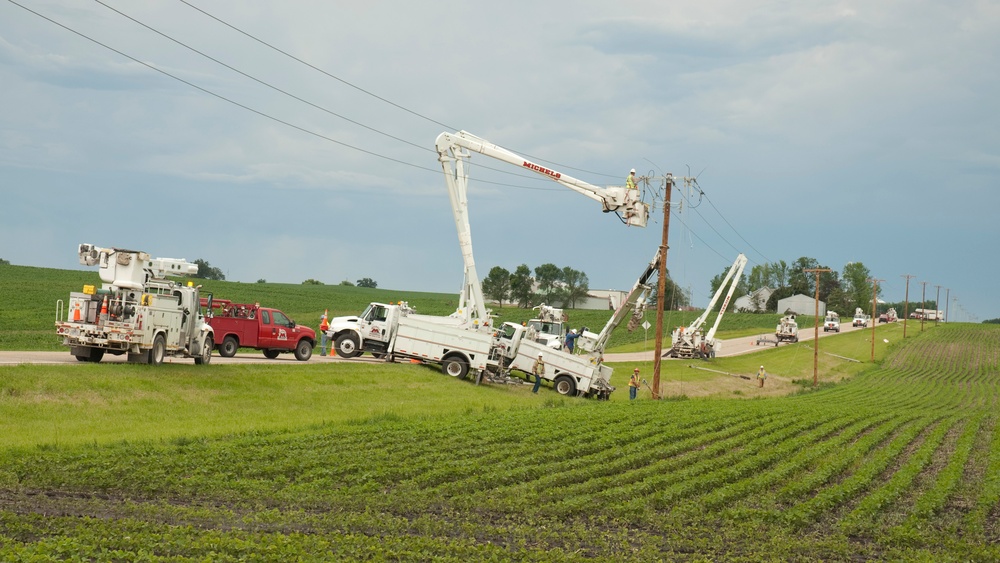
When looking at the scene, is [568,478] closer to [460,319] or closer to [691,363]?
[460,319]

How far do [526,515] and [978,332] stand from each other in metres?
127

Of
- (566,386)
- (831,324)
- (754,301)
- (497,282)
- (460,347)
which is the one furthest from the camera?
(754,301)

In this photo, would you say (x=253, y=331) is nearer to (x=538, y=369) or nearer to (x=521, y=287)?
(x=538, y=369)

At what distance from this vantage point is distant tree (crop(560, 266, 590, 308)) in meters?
148

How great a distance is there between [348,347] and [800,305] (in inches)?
5167

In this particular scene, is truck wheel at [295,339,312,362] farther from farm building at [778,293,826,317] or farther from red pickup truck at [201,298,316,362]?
farm building at [778,293,826,317]

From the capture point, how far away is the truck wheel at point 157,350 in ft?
93.3

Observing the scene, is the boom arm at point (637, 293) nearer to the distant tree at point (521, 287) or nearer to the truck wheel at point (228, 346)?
the truck wheel at point (228, 346)

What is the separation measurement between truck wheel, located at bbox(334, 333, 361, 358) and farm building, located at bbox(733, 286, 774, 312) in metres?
139

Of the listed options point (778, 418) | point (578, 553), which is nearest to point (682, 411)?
point (778, 418)

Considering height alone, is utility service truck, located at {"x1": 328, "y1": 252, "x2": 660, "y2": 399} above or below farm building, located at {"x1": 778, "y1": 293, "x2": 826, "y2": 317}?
below

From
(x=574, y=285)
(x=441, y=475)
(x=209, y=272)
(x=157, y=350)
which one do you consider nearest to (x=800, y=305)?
(x=574, y=285)

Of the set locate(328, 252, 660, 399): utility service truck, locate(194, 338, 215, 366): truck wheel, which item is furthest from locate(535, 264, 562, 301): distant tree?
locate(194, 338, 215, 366): truck wheel

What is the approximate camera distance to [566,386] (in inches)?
1607
